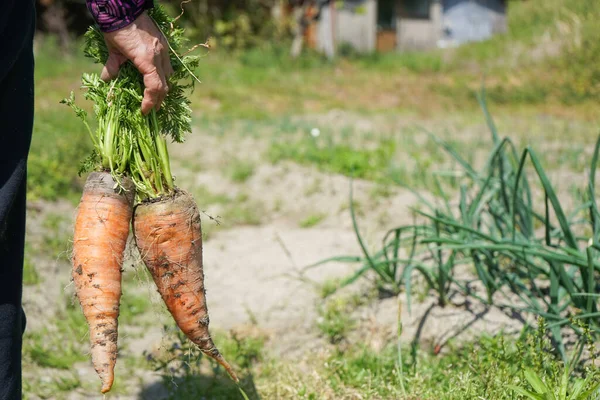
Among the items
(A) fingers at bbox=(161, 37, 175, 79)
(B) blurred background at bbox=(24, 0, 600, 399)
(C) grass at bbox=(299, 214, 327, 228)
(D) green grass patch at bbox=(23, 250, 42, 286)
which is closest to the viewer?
(A) fingers at bbox=(161, 37, 175, 79)

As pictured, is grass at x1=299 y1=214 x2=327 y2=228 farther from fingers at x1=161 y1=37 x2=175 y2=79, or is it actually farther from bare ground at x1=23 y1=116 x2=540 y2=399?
fingers at x1=161 y1=37 x2=175 y2=79

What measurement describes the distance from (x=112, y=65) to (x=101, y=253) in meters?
0.54

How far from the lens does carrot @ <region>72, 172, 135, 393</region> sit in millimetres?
1906

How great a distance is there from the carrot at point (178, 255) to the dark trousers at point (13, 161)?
1.13 ft

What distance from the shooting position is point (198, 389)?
2.35 meters

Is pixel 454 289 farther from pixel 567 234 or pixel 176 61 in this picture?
pixel 176 61

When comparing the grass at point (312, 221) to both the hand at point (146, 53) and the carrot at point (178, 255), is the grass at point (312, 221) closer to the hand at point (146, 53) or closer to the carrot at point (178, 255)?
the carrot at point (178, 255)

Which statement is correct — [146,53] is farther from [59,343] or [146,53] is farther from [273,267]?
[273,267]

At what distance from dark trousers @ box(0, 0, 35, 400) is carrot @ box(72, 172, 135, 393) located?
183 mm

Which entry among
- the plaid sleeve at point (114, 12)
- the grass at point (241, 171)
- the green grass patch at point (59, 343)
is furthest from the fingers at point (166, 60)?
the grass at point (241, 171)

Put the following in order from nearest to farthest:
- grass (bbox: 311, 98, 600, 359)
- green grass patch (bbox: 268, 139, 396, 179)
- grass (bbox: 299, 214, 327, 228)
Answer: grass (bbox: 311, 98, 600, 359) → grass (bbox: 299, 214, 327, 228) → green grass patch (bbox: 268, 139, 396, 179)

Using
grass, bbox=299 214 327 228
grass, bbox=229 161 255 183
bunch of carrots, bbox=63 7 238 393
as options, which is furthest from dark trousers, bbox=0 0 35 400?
grass, bbox=229 161 255 183

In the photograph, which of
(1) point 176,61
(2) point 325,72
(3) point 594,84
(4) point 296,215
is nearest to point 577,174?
(4) point 296,215

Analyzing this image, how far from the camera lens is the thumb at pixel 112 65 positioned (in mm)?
1832
